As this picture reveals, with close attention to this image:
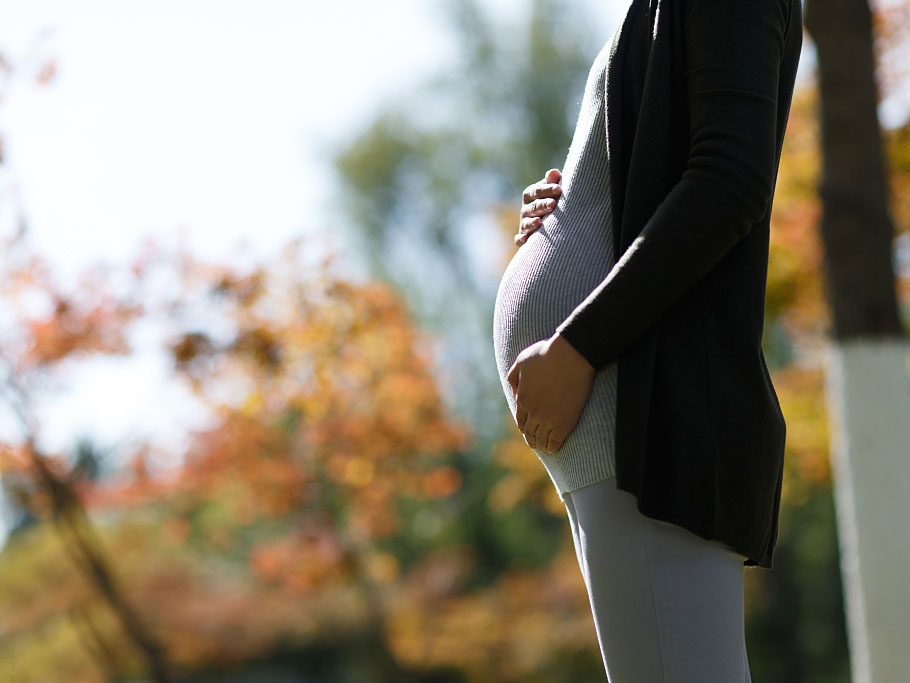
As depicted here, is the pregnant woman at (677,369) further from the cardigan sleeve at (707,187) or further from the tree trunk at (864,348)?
the tree trunk at (864,348)

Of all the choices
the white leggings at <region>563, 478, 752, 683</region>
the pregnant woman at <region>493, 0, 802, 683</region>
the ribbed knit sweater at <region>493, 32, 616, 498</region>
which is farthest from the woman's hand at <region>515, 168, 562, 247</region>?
the white leggings at <region>563, 478, 752, 683</region>

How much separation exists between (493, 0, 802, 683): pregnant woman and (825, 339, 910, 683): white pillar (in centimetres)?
249

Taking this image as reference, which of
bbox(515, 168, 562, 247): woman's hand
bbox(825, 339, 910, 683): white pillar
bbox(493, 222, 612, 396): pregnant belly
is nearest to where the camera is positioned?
bbox(493, 222, 612, 396): pregnant belly

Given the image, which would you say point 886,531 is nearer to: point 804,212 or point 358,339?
point 804,212

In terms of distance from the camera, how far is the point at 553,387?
88cm

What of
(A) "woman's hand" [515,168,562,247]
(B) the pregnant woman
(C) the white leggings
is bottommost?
(C) the white leggings

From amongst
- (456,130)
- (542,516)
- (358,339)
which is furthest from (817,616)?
(456,130)

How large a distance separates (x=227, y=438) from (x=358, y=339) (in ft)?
5.09

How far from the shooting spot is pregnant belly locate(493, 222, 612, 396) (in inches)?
37.3

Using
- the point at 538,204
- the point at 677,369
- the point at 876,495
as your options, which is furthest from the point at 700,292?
the point at 876,495

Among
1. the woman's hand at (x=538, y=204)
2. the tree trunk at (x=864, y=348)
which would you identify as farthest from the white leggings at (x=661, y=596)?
the tree trunk at (x=864, y=348)

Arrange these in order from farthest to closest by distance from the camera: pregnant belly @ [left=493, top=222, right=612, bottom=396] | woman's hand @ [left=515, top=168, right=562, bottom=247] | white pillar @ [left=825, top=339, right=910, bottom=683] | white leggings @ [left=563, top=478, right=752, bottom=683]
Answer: white pillar @ [left=825, top=339, right=910, bottom=683]
woman's hand @ [left=515, top=168, right=562, bottom=247]
pregnant belly @ [left=493, top=222, right=612, bottom=396]
white leggings @ [left=563, top=478, right=752, bottom=683]

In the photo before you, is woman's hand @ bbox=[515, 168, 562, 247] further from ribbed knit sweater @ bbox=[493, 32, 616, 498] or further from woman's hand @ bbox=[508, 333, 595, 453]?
woman's hand @ bbox=[508, 333, 595, 453]

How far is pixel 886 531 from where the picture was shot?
10.2 feet
